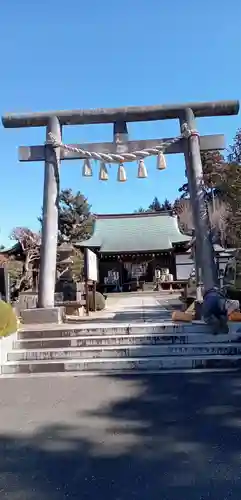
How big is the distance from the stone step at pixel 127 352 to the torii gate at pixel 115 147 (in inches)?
84.5

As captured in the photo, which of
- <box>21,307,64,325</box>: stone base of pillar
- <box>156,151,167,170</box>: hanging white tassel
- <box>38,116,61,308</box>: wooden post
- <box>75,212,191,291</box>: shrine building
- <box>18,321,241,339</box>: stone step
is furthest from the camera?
<box>75,212,191,291</box>: shrine building

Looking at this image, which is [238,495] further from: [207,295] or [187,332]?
[207,295]

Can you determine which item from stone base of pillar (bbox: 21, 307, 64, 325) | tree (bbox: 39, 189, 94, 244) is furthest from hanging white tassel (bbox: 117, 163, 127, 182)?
tree (bbox: 39, 189, 94, 244)

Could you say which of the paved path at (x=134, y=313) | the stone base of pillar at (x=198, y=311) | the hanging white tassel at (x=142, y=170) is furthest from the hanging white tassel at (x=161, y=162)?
the paved path at (x=134, y=313)

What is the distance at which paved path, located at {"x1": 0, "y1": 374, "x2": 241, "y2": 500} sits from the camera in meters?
2.89

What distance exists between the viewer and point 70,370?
6.33 meters

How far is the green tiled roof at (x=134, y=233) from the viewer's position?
29.6m

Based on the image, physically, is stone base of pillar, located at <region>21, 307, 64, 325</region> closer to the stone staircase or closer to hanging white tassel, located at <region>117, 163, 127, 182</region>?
the stone staircase

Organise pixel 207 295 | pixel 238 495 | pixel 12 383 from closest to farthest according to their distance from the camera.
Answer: pixel 238 495, pixel 12 383, pixel 207 295

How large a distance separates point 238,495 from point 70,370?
12.8 ft

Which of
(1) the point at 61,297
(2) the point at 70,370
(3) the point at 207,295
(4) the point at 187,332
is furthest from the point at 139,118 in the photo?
(1) the point at 61,297

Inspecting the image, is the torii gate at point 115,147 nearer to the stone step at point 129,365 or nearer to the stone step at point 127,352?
the stone step at point 127,352

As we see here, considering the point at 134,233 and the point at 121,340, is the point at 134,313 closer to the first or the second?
the point at 121,340

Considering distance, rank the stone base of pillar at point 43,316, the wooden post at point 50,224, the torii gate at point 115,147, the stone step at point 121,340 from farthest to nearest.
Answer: the torii gate at point 115,147, the wooden post at point 50,224, the stone base of pillar at point 43,316, the stone step at point 121,340
